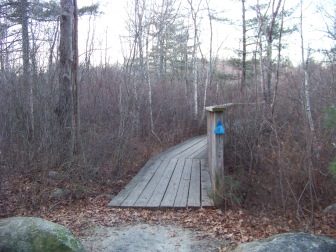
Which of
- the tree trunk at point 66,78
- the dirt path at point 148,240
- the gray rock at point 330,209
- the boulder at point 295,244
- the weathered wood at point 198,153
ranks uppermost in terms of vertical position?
the tree trunk at point 66,78

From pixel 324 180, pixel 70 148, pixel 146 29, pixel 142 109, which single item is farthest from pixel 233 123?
pixel 146 29

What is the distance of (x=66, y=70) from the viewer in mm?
7891

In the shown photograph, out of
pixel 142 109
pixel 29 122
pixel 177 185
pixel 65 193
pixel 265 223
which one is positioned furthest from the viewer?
pixel 142 109


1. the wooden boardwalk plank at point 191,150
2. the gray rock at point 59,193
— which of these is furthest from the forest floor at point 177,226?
the wooden boardwalk plank at point 191,150

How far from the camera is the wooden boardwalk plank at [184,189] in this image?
5.72m

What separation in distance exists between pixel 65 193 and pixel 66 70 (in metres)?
2.99

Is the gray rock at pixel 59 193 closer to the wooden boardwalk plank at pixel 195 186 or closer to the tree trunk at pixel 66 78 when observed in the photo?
the tree trunk at pixel 66 78

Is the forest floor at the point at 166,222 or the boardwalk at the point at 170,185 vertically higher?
the boardwalk at the point at 170,185

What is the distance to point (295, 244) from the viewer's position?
3.36 meters

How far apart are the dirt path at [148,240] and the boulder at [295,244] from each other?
76 centimetres

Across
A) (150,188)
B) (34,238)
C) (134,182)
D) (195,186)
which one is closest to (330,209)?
(195,186)

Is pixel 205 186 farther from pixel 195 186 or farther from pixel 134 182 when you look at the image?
pixel 134 182

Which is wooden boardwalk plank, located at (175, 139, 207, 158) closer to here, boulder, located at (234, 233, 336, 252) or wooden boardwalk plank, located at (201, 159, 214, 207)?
wooden boardwalk plank, located at (201, 159, 214, 207)

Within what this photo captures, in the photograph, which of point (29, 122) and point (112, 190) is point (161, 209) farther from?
point (29, 122)
